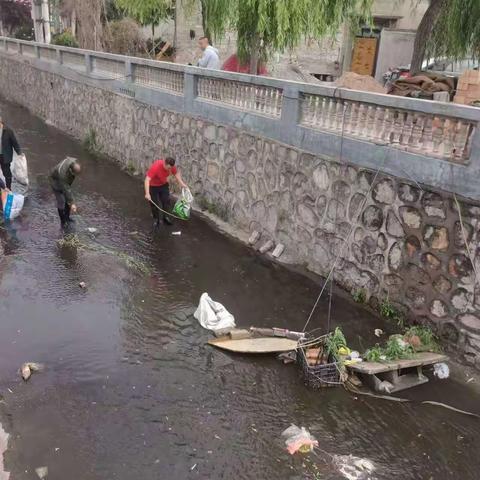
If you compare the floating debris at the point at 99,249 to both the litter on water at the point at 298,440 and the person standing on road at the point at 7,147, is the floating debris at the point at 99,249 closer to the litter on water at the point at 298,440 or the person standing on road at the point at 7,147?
the person standing on road at the point at 7,147

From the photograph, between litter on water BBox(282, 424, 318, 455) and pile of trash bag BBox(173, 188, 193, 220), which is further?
pile of trash bag BBox(173, 188, 193, 220)

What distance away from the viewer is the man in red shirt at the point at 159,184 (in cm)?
881

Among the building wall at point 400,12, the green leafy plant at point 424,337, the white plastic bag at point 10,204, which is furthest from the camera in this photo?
the building wall at point 400,12

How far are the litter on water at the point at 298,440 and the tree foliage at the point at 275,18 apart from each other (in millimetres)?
8791

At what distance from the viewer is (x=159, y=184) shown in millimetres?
9141

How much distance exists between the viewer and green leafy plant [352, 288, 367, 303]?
22.3 ft

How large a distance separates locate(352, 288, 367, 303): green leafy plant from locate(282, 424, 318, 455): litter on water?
2575mm

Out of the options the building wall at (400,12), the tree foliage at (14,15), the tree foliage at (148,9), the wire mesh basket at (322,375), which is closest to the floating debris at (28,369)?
the wire mesh basket at (322,375)

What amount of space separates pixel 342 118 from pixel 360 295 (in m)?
2.46

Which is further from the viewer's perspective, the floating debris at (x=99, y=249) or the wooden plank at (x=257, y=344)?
the floating debris at (x=99, y=249)

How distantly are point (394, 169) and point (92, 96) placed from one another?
11.5 metres

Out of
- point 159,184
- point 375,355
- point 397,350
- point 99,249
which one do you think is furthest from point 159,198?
point 397,350

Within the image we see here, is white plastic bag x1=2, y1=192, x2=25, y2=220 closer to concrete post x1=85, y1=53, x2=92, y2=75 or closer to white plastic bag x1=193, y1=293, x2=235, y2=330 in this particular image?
white plastic bag x1=193, y1=293, x2=235, y2=330

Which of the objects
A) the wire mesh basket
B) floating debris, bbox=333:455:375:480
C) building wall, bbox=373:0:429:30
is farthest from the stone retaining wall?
building wall, bbox=373:0:429:30
